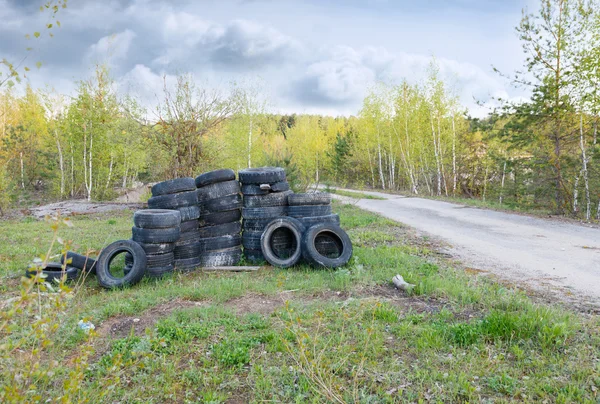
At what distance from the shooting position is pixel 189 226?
7.08 meters

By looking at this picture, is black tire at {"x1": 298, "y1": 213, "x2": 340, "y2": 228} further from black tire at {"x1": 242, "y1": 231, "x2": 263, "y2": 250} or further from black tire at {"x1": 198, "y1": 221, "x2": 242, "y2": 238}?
black tire at {"x1": 198, "y1": 221, "x2": 242, "y2": 238}

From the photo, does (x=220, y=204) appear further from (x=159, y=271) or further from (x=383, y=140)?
(x=383, y=140)

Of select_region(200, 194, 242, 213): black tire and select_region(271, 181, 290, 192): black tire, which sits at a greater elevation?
select_region(271, 181, 290, 192): black tire

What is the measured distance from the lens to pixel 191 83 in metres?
15.6

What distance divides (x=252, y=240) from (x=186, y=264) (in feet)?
4.27

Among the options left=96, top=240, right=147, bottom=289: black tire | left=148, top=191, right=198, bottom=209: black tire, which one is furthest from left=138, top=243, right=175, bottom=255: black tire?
left=148, top=191, right=198, bottom=209: black tire

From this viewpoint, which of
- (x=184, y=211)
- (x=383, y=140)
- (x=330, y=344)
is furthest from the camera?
(x=383, y=140)

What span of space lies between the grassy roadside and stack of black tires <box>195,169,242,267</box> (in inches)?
54.8

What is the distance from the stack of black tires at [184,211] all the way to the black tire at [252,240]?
0.93 meters

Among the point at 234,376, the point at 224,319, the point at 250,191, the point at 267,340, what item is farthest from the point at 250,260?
the point at 234,376

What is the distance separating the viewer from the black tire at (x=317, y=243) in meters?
6.51

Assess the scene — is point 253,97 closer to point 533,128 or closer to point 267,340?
point 533,128

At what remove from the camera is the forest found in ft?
41.0

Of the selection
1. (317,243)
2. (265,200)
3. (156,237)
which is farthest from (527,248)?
(156,237)
